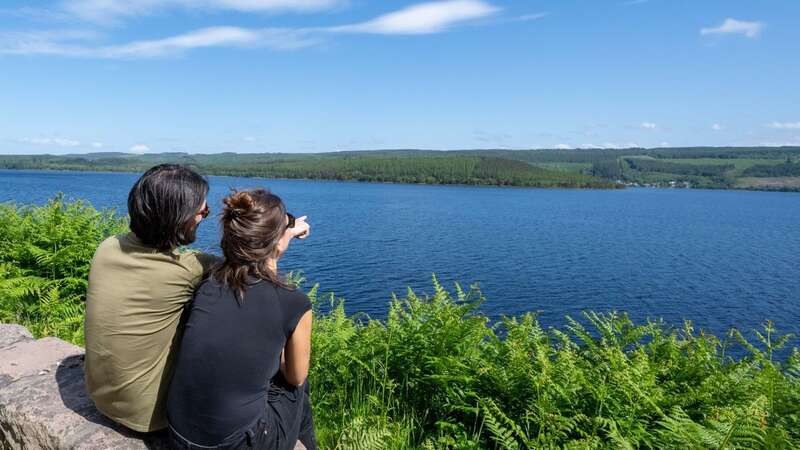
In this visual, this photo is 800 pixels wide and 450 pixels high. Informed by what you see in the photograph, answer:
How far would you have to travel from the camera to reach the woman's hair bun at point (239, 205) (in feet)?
9.17

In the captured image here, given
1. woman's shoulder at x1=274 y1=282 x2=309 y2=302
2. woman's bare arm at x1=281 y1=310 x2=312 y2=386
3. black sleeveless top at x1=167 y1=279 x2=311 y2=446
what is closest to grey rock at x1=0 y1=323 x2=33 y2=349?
black sleeveless top at x1=167 y1=279 x2=311 y2=446

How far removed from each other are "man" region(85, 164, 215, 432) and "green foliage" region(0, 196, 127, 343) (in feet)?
13.8

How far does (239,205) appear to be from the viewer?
2.80 metres

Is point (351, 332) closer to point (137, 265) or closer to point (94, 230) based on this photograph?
point (137, 265)

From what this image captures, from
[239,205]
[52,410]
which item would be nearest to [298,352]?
[239,205]

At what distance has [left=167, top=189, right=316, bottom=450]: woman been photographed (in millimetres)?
2721

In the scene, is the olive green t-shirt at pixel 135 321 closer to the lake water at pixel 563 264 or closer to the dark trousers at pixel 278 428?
the dark trousers at pixel 278 428

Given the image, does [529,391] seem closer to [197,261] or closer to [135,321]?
[197,261]

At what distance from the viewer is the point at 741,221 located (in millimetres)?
80062

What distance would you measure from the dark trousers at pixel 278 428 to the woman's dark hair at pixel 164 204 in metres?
1.09

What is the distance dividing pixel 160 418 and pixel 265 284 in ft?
3.89

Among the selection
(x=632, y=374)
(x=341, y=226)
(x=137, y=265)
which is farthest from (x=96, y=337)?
(x=341, y=226)

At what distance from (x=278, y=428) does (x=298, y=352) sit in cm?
52

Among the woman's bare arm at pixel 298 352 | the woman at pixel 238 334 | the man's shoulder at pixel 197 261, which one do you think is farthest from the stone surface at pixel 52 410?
the man's shoulder at pixel 197 261
